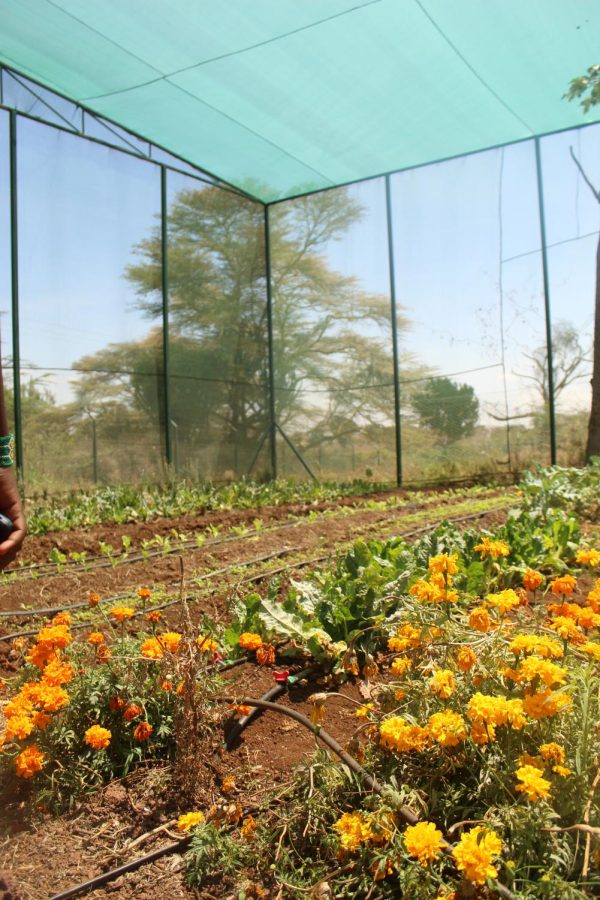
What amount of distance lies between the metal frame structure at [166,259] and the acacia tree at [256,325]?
0.11 m

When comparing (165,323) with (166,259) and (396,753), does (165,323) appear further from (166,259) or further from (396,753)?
(396,753)

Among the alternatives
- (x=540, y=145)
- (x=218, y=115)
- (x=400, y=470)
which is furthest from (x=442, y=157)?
(x=400, y=470)

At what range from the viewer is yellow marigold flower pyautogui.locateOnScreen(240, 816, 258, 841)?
1433 mm

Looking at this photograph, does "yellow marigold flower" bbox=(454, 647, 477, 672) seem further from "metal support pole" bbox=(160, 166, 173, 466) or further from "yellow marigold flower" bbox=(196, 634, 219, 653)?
"metal support pole" bbox=(160, 166, 173, 466)

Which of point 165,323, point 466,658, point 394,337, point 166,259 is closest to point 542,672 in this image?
point 466,658

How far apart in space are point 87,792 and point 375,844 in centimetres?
77

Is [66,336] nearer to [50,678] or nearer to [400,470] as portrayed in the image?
[400,470]

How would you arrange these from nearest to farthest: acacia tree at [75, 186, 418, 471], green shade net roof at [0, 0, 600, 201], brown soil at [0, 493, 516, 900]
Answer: brown soil at [0, 493, 516, 900], green shade net roof at [0, 0, 600, 201], acacia tree at [75, 186, 418, 471]

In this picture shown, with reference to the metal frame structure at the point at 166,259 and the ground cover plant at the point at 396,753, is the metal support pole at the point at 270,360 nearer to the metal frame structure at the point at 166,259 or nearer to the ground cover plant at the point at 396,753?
the metal frame structure at the point at 166,259

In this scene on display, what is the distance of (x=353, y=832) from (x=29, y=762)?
77cm

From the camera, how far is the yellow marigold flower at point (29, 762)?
1567 millimetres

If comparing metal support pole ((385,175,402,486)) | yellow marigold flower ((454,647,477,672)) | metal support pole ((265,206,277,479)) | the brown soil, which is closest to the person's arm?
the brown soil

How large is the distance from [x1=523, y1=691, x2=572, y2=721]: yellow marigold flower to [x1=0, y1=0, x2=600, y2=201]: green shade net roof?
238 inches

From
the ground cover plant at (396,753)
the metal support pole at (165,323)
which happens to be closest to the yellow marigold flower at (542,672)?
the ground cover plant at (396,753)
